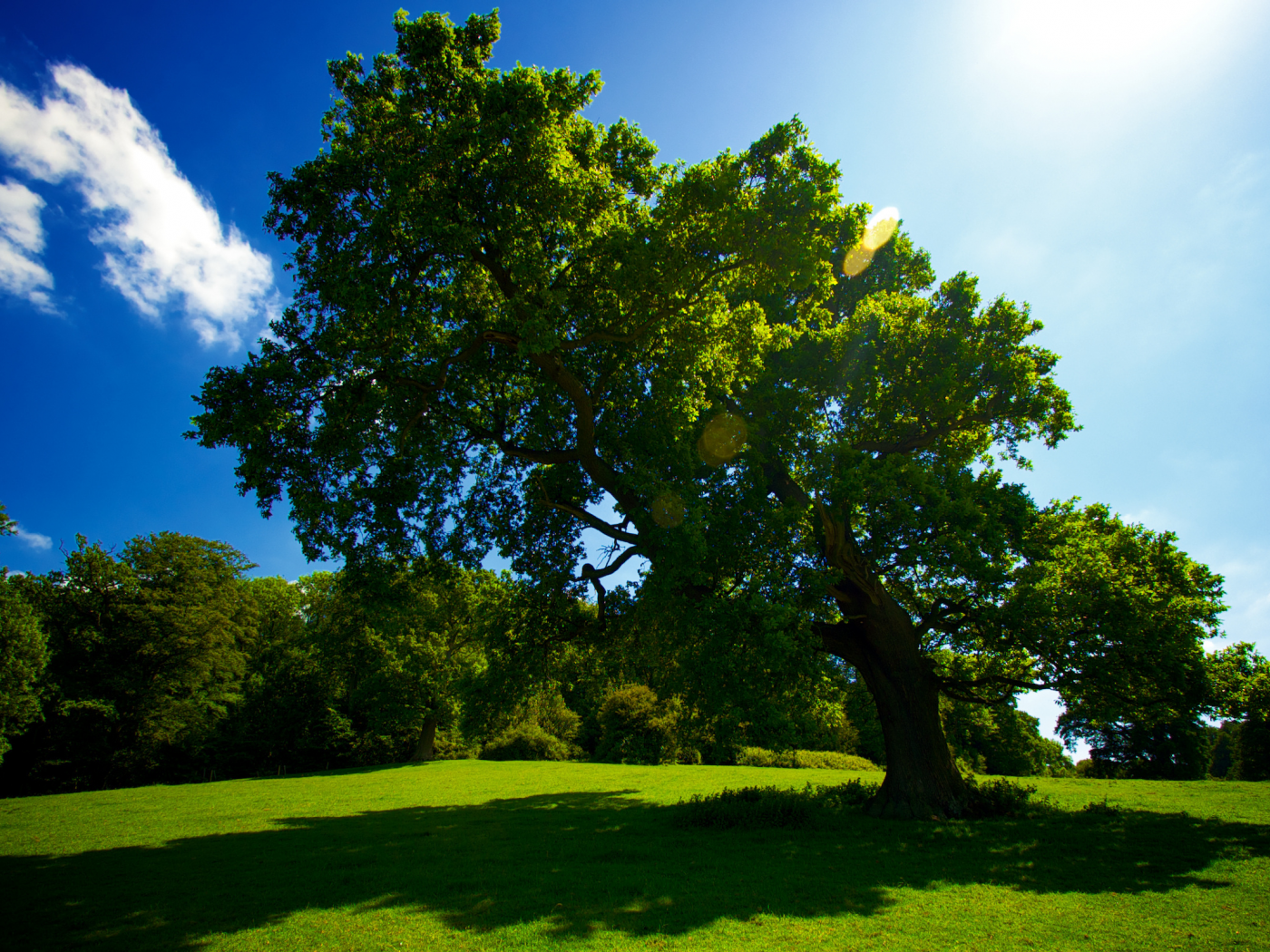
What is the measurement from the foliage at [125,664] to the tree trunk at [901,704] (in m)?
40.2

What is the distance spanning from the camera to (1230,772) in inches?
1914

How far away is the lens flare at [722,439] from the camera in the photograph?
16734mm

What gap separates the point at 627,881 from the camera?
28.4 feet

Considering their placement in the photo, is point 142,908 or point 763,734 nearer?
point 142,908

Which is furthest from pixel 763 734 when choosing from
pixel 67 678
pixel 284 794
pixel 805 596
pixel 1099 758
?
pixel 1099 758

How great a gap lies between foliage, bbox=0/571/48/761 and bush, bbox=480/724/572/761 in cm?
2561

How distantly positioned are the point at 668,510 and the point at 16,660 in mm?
37226

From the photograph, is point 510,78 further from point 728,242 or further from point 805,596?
point 805,596

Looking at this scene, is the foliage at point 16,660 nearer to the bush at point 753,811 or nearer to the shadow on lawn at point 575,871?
the shadow on lawn at point 575,871

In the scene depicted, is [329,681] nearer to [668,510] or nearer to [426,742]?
[426,742]

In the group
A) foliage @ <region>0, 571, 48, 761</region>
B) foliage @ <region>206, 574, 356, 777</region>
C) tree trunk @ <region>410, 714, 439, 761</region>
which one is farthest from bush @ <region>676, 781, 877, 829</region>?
foliage @ <region>0, 571, 48, 761</region>

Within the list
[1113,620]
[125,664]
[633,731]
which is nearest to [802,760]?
[633,731]

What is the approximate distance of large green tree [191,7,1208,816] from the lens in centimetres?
1220

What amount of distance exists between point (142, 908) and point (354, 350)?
10.2 meters
